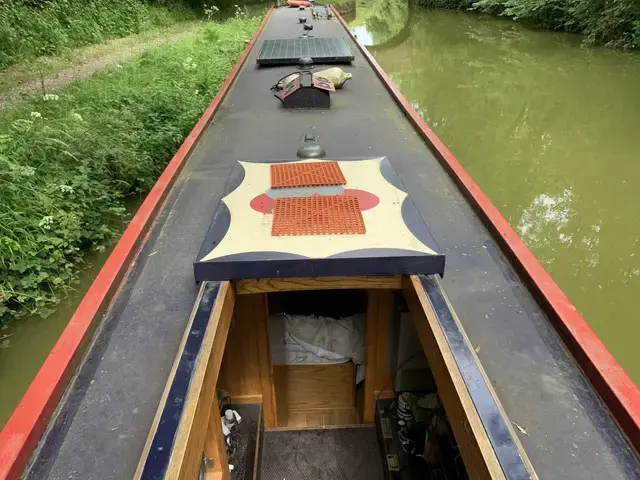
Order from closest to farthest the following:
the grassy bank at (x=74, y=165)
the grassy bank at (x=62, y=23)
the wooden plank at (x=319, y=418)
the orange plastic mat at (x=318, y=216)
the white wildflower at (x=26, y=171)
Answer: the orange plastic mat at (x=318, y=216) < the wooden plank at (x=319, y=418) < the grassy bank at (x=74, y=165) < the white wildflower at (x=26, y=171) < the grassy bank at (x=62, y=23)

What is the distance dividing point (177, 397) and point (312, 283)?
1.84ft

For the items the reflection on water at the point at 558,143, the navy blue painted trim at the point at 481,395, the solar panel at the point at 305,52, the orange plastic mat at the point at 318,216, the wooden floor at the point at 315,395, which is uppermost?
the orange plastic mat at the point at 318,216

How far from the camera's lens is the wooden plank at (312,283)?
4.95 feet

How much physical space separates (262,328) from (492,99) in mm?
6733

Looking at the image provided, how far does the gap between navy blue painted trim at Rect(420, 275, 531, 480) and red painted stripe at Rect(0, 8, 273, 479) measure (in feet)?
3.23

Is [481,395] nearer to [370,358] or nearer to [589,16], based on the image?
[370,358]

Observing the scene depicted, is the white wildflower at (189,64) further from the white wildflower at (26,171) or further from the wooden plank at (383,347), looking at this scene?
the wooden plank at (383,347)

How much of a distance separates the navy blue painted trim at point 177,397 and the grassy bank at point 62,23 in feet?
23.7

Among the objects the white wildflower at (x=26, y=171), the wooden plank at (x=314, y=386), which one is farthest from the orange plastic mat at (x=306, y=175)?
the white wildflower at (x=26, y=171)

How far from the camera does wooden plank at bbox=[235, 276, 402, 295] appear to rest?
151cm

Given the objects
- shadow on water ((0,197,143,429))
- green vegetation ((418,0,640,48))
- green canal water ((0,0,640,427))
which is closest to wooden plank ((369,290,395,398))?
green canal water ((0,0,640,427))

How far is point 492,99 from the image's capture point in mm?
7664

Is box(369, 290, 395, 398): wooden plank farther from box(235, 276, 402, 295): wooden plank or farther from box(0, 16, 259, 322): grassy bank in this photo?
box(0, 16, 259, 322): grassy bank

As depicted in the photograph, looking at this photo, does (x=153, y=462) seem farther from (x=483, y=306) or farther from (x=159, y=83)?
(x=159, y=83)
